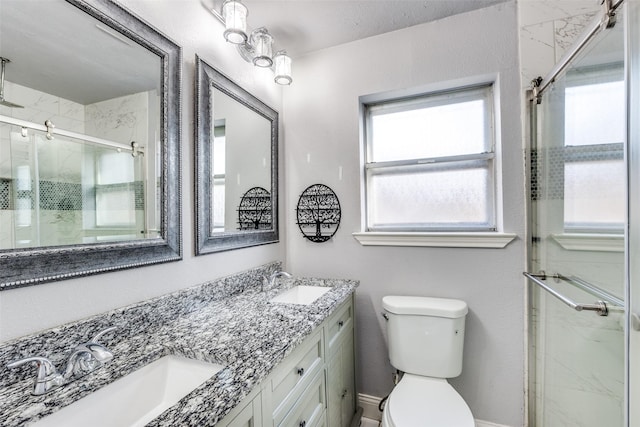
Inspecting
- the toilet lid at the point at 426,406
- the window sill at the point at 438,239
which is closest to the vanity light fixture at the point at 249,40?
the window sill at the point at 438,239

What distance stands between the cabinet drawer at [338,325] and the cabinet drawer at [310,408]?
15cm

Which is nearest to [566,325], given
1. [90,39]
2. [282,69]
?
[282,69]

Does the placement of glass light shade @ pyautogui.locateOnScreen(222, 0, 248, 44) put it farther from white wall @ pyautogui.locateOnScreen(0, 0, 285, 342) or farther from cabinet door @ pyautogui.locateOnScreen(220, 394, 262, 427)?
cabinet door @ pyautogui.locateOnScreen(220, 394, 262, 427)

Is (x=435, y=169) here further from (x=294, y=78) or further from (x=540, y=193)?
(x=294, y=78)

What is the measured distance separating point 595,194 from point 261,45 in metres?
1.65

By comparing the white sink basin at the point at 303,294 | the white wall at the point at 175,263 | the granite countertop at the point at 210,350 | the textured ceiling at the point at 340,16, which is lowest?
the white sink basin at the point at 303,294

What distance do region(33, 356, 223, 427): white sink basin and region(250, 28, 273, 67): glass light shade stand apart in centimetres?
141

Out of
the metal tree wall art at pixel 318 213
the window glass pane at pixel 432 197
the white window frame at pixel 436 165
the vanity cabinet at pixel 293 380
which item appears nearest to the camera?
the vanity cabinet at pixel 293 380

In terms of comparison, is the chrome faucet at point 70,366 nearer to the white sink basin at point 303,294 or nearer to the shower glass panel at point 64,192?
the shower glass panel at point 64,192

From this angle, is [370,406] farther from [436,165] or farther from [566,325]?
[436,165]

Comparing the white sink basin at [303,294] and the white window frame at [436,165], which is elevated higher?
the white window frame at [436,165]

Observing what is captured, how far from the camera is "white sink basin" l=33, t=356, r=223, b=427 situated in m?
0.67

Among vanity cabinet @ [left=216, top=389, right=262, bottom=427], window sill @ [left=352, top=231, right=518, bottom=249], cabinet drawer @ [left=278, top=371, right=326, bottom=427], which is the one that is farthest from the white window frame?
vanity cabinet @ [left=216, top=389, right=262, bottom=427]

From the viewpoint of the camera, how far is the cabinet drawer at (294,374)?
885 millimetres
